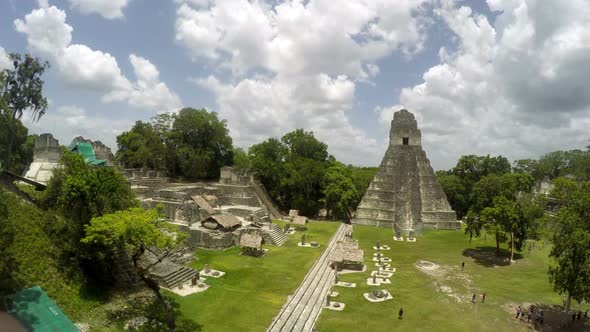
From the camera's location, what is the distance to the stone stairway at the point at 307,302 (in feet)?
64.4

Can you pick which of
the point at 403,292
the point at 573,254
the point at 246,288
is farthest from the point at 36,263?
the point at 573,254

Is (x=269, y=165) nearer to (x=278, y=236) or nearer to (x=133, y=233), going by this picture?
(x=278, y=236)

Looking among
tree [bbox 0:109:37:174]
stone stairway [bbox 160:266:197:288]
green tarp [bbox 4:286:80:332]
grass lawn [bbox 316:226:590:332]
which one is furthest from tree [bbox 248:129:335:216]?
green tarp [bbox 4:286:80:332]

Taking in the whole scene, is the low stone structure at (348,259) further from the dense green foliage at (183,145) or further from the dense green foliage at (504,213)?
the dense green foliage at (183,145)

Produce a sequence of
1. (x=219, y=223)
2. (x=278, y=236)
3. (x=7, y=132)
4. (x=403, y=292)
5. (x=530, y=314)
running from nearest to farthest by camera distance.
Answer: (x=530, y=314)
(x=403, y=292)
(x=7, y=132)
(x=219, y=223)
(x=278, y=236)

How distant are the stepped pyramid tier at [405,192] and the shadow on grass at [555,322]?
65.8 ft

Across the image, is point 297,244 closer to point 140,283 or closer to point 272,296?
point 272,296

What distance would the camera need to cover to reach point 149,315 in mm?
18484

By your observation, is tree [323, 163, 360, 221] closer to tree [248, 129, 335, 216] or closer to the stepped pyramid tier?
tree [248, 129, 335, 216]

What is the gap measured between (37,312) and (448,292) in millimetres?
24509

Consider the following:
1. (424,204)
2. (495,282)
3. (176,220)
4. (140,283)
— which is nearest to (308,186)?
(424,204)

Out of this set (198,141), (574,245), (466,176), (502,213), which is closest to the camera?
(574,245)

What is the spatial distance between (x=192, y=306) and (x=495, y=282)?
22.6 meters

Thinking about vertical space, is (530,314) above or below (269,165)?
below
